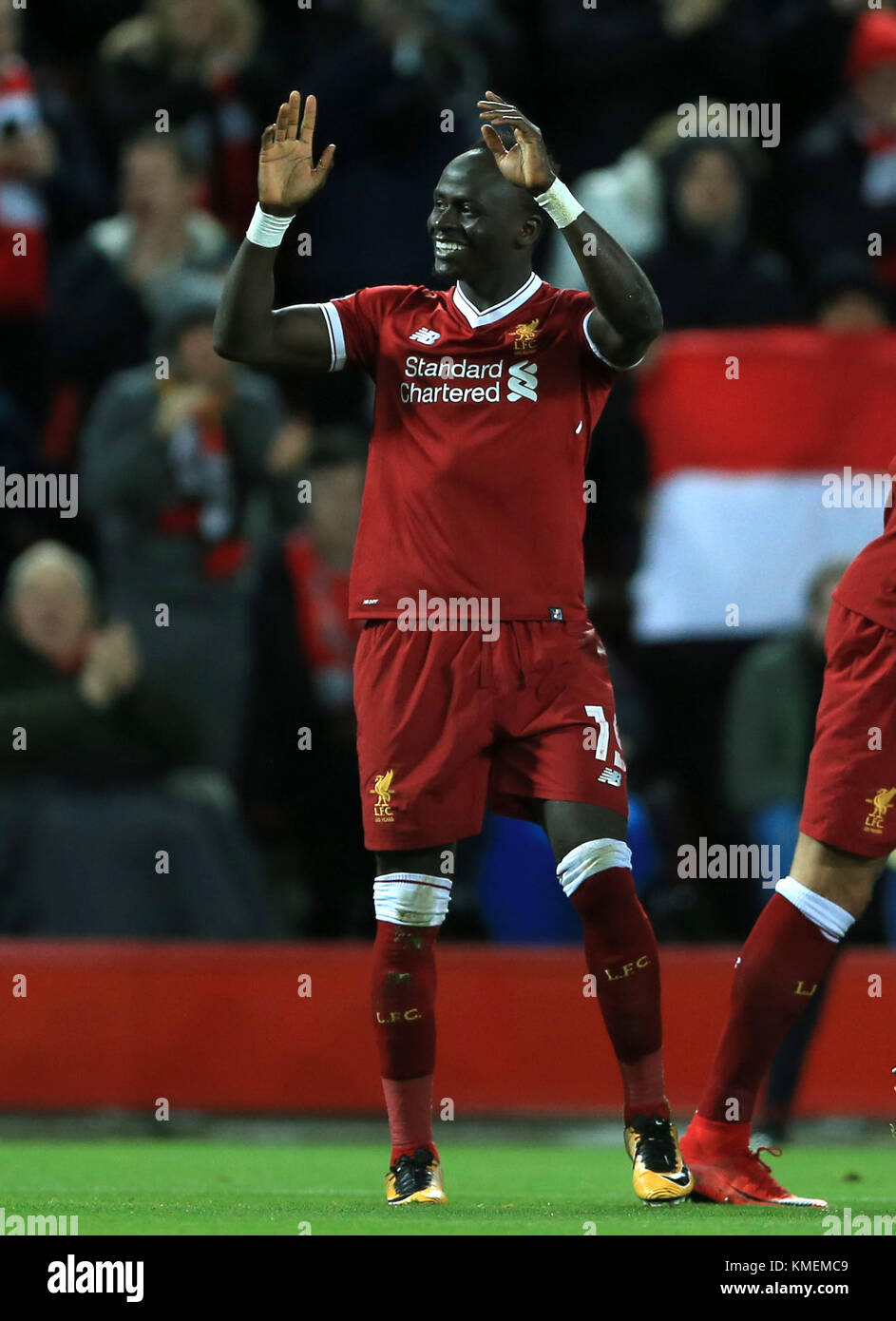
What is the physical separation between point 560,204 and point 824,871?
1.74 m

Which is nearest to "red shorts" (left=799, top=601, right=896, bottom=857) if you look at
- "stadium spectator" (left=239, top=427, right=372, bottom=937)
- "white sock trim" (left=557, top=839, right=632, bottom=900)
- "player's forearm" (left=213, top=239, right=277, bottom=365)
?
"white sock trim" (left=557, top=839, right=632, bottom=900)

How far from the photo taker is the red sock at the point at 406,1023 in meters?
A: 6.08

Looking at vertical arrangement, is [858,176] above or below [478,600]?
above

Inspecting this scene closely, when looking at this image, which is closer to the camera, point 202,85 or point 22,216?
point 22,216

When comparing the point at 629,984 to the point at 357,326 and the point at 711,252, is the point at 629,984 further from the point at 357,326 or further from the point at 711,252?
the point at 711,252

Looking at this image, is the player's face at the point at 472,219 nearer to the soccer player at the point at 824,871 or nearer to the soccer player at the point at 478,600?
the soccer player at the point at 478,600

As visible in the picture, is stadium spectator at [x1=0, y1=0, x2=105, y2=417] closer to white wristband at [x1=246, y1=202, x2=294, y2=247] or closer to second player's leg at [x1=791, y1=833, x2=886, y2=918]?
white wristband at [x1=246, y1=202, x2=294, y2=247]

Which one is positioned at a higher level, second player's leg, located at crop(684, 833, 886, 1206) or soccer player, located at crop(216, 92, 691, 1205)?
soccer player, located at crop(216, 92, 691, 1205)

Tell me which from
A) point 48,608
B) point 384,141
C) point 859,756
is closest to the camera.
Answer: point 859,756

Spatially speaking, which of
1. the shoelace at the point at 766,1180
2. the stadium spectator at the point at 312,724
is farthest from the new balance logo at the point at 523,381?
the stadium spectator at the point at 312,724

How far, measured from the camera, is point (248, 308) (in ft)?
20.1

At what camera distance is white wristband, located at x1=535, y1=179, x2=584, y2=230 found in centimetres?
589

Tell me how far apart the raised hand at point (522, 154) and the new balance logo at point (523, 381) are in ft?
1.53

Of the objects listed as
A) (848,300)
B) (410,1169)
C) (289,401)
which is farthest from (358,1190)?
(848,300)
